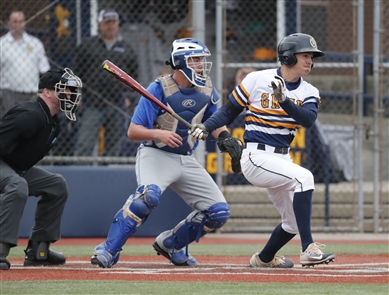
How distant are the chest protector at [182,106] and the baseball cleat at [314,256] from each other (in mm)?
1443

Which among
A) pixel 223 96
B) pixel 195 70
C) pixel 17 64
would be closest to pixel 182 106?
pixel 195 70

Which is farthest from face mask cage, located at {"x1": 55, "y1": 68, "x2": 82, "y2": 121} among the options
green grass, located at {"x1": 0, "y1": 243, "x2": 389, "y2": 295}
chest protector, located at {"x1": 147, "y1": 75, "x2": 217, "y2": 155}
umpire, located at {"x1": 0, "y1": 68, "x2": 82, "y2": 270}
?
green grass, located at {"x1": 0, "y1": 243, "x2": 389, "y2": 295}

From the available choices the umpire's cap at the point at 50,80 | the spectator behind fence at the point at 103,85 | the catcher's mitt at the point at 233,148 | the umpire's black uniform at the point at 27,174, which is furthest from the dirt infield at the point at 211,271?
the spectator behind fence at the point at 103,85

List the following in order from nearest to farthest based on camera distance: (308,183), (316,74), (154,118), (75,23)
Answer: (308,183) < (154,118) < (75,23) < (316,74)

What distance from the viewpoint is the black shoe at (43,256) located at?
6.57m

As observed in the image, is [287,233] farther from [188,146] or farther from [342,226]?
[342,226]

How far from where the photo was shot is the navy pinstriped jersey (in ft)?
20.1

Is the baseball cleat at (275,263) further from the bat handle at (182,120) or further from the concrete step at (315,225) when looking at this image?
the concrete step at (315,225)

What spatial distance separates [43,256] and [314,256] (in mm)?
2237

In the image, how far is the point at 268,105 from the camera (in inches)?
241

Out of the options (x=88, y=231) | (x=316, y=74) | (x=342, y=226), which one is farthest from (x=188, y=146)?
(x=316, y=74)

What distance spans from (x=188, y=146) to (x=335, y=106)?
5.49 m

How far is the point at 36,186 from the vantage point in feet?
21.7

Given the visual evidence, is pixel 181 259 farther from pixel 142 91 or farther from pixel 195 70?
pixel 195 70
